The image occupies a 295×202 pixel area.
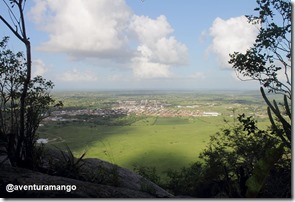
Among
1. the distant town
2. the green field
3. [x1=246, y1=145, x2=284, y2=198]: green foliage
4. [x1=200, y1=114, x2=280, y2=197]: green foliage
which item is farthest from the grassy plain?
[x1=246, y1=145, x2=284, y2=198]: green foliage

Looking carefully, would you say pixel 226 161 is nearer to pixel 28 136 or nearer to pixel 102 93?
pixel 28 136

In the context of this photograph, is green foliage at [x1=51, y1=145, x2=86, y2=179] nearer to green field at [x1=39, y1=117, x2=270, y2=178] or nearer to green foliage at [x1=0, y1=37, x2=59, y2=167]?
green foliage at [x1=0, y1=37, x2=59, y2=167]

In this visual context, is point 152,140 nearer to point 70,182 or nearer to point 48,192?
point 70,182

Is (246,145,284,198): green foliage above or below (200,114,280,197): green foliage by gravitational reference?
above

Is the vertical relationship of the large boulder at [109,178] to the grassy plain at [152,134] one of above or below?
above

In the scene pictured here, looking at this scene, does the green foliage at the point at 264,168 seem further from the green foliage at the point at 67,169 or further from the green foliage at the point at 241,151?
the green foliage at the point at 67,169

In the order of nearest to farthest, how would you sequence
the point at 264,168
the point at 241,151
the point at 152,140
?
the point at 264,168 < the point at 241,151 < the point at 152,140

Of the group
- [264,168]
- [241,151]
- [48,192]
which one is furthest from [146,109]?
[264,168]

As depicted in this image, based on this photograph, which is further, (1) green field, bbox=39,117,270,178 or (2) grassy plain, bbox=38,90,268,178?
(1) green field, bbox=39,117,270,178

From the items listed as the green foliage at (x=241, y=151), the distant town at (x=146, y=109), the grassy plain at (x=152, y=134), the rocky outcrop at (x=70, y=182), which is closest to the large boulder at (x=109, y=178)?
the rocky outcrop at (x=70, y=182)

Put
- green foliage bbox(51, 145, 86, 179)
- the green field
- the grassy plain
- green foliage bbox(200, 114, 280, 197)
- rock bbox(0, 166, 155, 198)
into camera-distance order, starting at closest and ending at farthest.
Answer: rock bbox(0, 166, 155, 198) → green foliage bbox(51, 145, 86, 179) → green foliage bbox(200, 114, 280, 197) → the grassy plain → the green field

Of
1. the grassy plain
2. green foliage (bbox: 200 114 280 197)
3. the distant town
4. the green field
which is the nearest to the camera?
green foliage (bbox: 200 114 280 197)

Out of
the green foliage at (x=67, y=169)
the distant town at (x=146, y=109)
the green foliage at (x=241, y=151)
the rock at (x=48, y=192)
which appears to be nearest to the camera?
the rock at (x=48, y=192)
